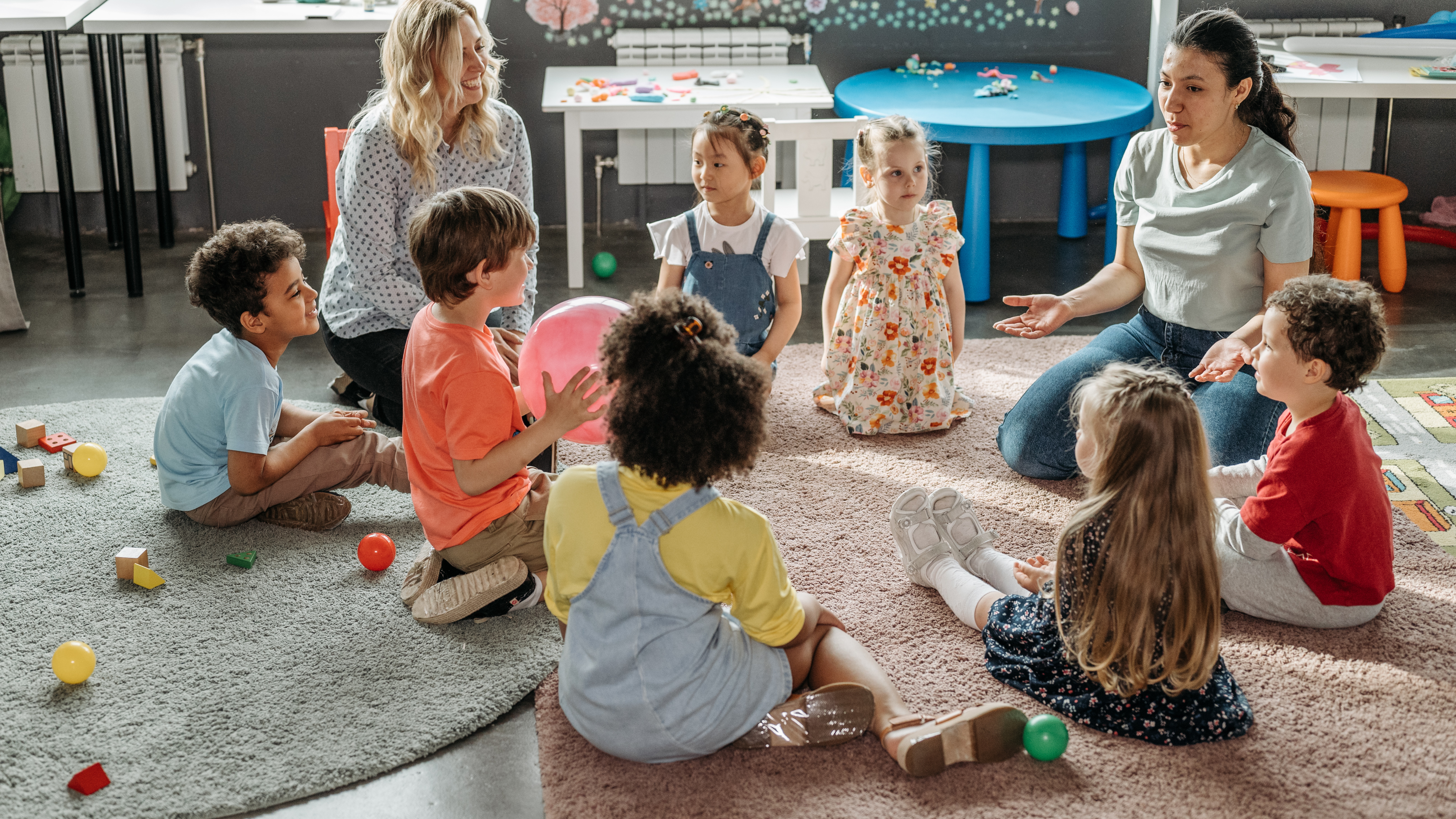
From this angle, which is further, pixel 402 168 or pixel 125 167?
pixel 125 167

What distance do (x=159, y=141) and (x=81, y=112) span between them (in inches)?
18.0

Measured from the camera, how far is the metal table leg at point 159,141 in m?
4.35

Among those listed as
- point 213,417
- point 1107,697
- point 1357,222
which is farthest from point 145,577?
point 1357,222

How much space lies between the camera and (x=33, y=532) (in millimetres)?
2658

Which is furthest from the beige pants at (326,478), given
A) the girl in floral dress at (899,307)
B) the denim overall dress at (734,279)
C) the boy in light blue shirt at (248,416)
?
the girl in floral dress at (899,307)

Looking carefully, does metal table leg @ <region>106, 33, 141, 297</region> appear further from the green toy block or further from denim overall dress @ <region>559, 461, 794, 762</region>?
denim overall dress @ <region>559, 461, 794, 762</region>

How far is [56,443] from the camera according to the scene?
3.03 m

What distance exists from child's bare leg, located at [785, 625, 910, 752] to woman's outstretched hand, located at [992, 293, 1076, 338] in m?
0.99

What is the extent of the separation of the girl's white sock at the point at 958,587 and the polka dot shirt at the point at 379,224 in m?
1.28

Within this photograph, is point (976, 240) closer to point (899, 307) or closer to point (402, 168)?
point (899, 307)

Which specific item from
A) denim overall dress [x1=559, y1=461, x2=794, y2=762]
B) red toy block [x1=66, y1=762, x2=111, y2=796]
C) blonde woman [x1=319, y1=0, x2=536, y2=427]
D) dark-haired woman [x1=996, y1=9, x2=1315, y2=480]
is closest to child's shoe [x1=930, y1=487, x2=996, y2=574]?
dark-haired woman [x1=996, y1=9, x2=1315, y2=480]

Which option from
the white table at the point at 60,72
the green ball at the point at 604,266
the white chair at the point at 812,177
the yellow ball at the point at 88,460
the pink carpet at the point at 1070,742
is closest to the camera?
the pink carpet at the point at 1070,742

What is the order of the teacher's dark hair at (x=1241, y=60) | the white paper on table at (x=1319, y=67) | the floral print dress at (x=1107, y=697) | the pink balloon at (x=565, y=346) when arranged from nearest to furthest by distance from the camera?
the floral print dress at (x=1107, y=697) < the pink balloon at (x=565, y=346) < the teacher's dark hair at (x=1241, y=60) < the white paper on table at (x=1319, y=67)

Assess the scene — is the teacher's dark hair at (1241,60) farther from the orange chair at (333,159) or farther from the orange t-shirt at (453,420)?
the orange chair at (333,159)
